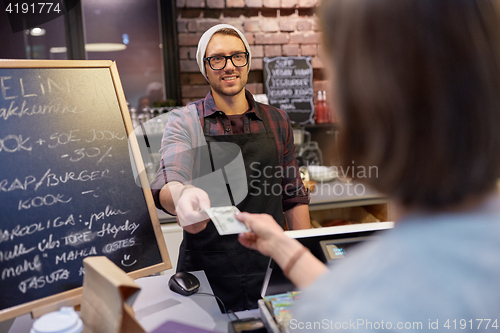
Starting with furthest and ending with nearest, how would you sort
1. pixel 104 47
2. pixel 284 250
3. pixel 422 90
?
pixel 104 47 < pixel 284 250 < pixel 422 90

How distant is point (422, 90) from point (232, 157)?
1268 millimetres

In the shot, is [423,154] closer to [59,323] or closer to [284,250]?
[284,250]

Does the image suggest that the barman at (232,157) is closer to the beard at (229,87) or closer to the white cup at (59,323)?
the beard at (229,87)

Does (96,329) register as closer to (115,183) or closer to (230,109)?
(115,183)

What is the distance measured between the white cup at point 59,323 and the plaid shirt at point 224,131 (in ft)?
2.51

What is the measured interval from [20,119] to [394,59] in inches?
37.5

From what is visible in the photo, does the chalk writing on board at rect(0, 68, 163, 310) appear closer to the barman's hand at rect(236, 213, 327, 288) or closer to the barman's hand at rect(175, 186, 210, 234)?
the barman's hand at rect(175, 186, 210, 234)

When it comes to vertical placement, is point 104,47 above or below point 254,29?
below

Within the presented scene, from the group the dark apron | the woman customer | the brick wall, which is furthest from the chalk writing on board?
the brick wall

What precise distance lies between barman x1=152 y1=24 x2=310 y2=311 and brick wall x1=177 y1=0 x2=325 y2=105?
52.9 inches

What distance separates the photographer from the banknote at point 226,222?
2.90 ft

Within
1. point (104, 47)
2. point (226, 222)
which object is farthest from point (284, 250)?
point (104, 47)

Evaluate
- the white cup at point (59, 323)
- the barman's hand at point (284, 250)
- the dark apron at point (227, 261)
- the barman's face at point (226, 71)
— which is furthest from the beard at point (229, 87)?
the white cup at point (59, 323)

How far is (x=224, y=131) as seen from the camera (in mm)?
1729
